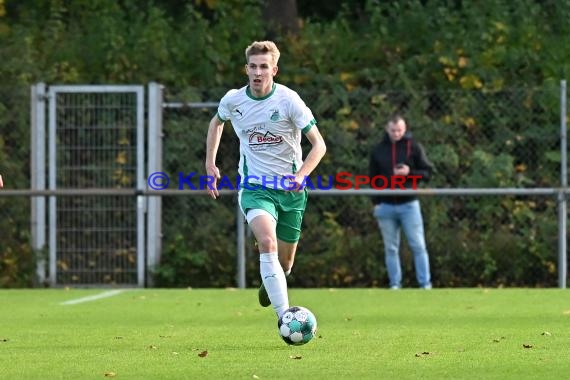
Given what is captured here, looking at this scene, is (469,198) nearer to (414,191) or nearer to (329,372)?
(414,191)

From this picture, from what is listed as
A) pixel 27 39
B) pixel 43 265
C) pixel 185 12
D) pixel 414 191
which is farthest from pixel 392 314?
pixel 185 12

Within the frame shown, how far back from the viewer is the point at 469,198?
19.0 m

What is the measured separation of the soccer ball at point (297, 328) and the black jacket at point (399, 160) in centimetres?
816

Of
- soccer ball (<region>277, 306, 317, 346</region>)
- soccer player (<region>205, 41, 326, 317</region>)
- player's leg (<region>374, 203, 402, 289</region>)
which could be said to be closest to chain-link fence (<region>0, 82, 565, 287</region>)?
player's leg (<region>374, 203, 402, 289</region>)

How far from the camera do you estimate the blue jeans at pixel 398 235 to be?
17.1 metres

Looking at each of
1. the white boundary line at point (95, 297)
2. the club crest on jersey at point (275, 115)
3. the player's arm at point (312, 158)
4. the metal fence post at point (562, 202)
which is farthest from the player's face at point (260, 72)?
the metal fence post at point (562, 202)

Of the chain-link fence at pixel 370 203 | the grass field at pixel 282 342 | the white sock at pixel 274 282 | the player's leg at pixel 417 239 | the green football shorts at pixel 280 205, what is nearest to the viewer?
the grass field at pixel 282 342

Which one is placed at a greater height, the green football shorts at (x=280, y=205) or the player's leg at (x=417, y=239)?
the green football shorts at (x=280, y=205)

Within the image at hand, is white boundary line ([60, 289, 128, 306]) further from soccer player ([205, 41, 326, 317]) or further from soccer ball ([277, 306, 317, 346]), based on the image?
soccer ball ([277, 306, 317, 346])

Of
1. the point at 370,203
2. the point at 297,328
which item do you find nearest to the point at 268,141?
the point at 297,328

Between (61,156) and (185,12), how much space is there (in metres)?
4.37

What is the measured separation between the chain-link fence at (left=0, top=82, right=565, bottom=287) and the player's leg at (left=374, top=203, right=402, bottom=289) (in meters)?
1.37

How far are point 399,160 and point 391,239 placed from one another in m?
0.91

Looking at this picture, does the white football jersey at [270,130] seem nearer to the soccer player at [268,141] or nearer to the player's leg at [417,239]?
the soccer player at [268,141]
